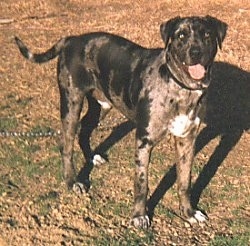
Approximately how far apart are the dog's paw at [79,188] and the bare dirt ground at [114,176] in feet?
0.18

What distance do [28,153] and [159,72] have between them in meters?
2.44

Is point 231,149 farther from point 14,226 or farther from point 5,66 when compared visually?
point 5,66

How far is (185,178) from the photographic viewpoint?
623cm

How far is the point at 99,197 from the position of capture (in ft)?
21.7

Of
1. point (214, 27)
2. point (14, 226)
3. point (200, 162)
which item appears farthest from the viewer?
point (200, 162)

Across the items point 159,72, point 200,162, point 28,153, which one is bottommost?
point 28,153

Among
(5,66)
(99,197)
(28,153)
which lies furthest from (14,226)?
(5,66)

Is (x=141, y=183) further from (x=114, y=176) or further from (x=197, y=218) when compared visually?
(x=114, y=176)

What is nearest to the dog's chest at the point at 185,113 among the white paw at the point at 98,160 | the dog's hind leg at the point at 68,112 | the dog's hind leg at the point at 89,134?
the dog's hind leg at the point at 68,112

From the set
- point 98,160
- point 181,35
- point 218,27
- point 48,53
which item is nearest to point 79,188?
point 98,160

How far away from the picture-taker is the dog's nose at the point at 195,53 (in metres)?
5.37

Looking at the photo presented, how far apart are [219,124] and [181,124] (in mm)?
2626

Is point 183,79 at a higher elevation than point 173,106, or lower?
higher

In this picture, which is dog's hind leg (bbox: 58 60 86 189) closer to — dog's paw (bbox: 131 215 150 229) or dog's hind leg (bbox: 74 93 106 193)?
dog's hind leg (bbox: 74 93 106 193)
